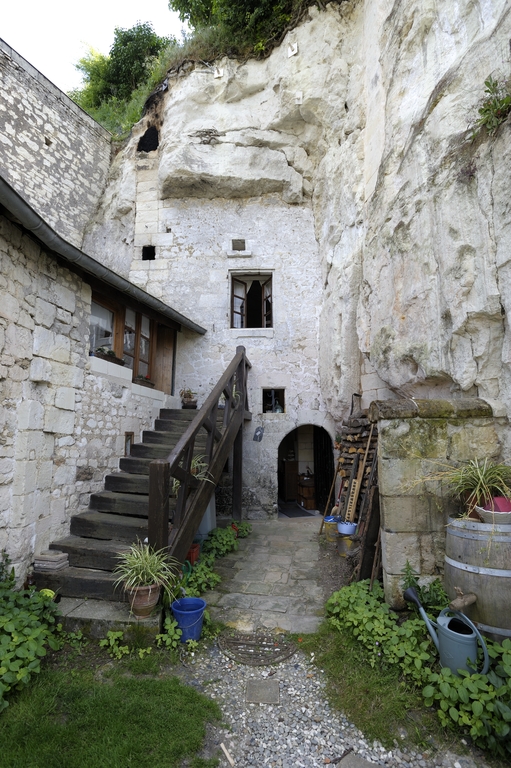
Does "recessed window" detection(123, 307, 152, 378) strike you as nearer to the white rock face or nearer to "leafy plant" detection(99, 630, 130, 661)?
the white rock face

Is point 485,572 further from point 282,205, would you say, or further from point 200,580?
point 282,205

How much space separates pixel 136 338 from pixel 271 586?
150 inches

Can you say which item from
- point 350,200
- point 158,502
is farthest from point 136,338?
point 350,200

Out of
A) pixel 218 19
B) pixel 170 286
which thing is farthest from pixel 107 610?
pixel 218 19

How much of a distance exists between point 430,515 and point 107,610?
2.68 meters

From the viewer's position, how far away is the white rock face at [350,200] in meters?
3.19

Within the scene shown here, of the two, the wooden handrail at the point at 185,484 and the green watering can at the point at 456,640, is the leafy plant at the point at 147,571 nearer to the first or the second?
the wooden handrail at the point at 185,484

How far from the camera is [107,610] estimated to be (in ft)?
10.2

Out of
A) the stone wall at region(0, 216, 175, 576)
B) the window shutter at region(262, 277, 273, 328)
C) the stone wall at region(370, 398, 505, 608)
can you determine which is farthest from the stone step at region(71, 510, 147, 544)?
the window shutter at region(262, 277, 273, 328)

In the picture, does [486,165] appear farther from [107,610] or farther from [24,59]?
[24,59]

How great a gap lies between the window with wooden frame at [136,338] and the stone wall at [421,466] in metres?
3.57

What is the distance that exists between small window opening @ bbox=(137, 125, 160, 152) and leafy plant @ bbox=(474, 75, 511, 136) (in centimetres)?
690

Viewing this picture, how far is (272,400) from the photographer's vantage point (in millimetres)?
7547

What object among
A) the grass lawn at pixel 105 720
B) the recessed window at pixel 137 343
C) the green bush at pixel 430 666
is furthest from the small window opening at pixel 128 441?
the green bush at pixel 430 666
